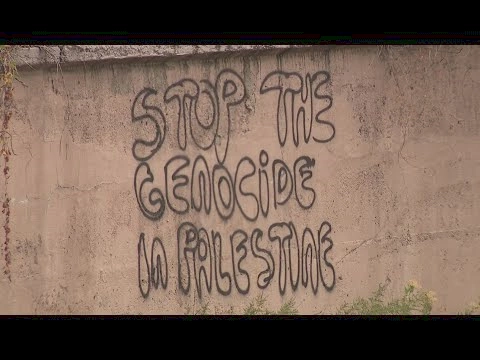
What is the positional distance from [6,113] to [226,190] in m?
1.94

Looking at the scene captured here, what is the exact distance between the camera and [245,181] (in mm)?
6199

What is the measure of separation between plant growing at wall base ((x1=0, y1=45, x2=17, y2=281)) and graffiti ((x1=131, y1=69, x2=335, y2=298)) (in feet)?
3.38

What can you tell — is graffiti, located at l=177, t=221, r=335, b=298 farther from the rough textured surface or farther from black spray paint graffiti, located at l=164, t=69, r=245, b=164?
the rough textured surface

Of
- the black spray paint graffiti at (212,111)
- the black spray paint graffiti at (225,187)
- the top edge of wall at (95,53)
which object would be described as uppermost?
the top edge of wall at (95,53)

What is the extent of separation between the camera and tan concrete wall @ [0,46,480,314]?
608 cm

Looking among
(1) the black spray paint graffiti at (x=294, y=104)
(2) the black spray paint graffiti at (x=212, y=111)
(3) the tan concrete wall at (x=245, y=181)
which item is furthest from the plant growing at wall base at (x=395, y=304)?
(2) the black spray paint graffiti at (x=212, y=111)

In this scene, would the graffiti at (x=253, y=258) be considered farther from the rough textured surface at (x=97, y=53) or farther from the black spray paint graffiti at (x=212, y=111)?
the rough textured surface at (x=97, y=53)

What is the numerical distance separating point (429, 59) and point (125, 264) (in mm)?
3182

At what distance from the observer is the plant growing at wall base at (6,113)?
19.7 feet

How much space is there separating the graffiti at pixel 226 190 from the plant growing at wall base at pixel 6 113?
3.38 ft

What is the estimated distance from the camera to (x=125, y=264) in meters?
6.13

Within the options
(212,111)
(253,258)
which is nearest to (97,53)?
(212,111)

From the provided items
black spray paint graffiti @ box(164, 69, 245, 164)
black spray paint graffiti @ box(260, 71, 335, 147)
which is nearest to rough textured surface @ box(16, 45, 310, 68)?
black spray paint graffiti @ box(164, 69, 245, 164)

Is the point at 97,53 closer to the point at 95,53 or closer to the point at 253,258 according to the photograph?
the point at 95,53
